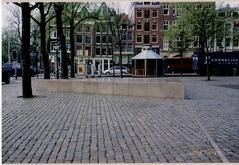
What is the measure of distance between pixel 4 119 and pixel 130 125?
10.8 feet

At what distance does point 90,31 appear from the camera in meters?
79.4

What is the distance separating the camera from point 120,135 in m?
7.73

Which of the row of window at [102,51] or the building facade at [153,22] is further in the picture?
the row of window at [102,51]

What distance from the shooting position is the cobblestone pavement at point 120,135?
5.88m

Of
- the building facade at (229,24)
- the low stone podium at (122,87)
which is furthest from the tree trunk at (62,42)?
the building facade at (229,24)

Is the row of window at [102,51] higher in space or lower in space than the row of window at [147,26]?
lower

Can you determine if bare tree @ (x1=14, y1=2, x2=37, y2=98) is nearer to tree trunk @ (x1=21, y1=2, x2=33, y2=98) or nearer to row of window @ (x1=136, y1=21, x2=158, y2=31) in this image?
tree trunk @ (x1=21, y1=2, x2=33, y2=98)

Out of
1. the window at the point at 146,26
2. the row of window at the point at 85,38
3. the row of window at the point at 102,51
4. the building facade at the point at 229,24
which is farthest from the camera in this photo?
the row of window at the point at 102,51

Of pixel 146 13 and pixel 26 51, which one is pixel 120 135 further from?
pixel 146 13

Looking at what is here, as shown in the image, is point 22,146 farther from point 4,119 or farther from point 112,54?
point 112,54

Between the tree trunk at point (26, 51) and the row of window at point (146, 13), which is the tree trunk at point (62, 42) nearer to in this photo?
the tree trunk at point (26, 51)

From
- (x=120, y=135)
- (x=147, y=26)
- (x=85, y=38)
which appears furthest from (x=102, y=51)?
(x=120, y=135)

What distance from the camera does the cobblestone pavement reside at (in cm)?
588

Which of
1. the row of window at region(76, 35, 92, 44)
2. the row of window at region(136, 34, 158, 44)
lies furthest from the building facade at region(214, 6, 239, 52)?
the row of window at region(76, 35, 92, 44)
